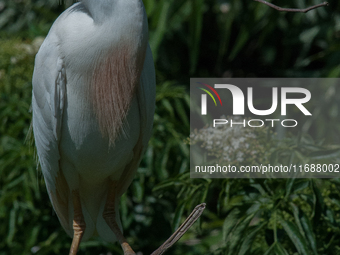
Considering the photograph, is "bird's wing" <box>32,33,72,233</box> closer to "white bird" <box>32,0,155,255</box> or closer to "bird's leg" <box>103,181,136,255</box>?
"white bird" <box>32,0,155,255</box>

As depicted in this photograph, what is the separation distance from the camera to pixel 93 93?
90 cm

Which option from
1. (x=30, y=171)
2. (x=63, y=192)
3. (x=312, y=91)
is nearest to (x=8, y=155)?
(x=30, y=171)

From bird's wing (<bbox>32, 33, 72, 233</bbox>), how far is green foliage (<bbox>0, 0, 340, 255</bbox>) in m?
0.30

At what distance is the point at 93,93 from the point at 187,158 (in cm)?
77

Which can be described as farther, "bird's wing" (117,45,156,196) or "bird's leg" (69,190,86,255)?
"bird's leg" (69,190,86,255)

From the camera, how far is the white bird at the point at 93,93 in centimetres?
84

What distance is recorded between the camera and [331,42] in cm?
228

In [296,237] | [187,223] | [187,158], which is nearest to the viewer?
[187,223]

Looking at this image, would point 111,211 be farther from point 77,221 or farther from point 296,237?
point 296,237

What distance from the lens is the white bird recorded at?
842 mm

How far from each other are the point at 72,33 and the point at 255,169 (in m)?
0.63

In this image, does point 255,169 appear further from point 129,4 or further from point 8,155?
point 8,155

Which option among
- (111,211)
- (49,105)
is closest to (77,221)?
(111,211)

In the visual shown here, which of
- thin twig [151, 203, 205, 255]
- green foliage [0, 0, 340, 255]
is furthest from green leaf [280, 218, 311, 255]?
thin twig [151, 203, 205, 255]
